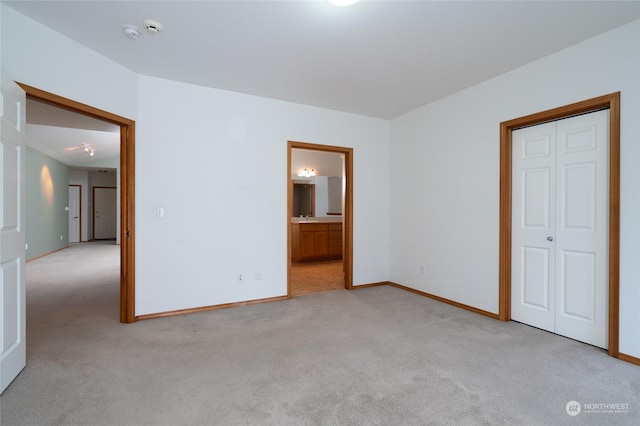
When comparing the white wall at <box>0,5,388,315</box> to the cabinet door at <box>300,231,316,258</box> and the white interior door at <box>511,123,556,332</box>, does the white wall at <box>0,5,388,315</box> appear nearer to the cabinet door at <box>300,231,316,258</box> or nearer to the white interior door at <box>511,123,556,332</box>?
the white interior door at <box>511,123,556,332</box>

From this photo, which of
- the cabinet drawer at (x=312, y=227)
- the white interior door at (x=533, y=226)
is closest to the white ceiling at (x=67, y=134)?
the cabinet drawer at (x=312, y=227)

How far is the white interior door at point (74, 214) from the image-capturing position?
10.8m

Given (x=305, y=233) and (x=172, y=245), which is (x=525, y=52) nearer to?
(x=172, y=245)

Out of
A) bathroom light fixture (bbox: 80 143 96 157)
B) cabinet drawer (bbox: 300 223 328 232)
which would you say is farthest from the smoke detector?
bathroom light fixture (bbox: 80 143 96 157)

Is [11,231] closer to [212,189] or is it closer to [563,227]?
[212,189]

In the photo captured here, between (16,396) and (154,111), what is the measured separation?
8.80 ft

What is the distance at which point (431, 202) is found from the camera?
4.15 m

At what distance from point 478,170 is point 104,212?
13.3 metres

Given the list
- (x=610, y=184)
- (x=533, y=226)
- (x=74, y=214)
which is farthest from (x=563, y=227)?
(x=74, y=214)

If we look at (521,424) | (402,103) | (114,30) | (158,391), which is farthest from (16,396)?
(402,103)

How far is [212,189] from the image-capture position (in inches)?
144

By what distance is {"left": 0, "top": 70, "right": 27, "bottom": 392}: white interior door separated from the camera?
1.97m

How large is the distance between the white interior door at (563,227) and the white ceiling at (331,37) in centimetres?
84

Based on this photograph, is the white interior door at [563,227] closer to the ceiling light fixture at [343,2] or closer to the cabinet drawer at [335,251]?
the ceiling light fixture at [343,2]
